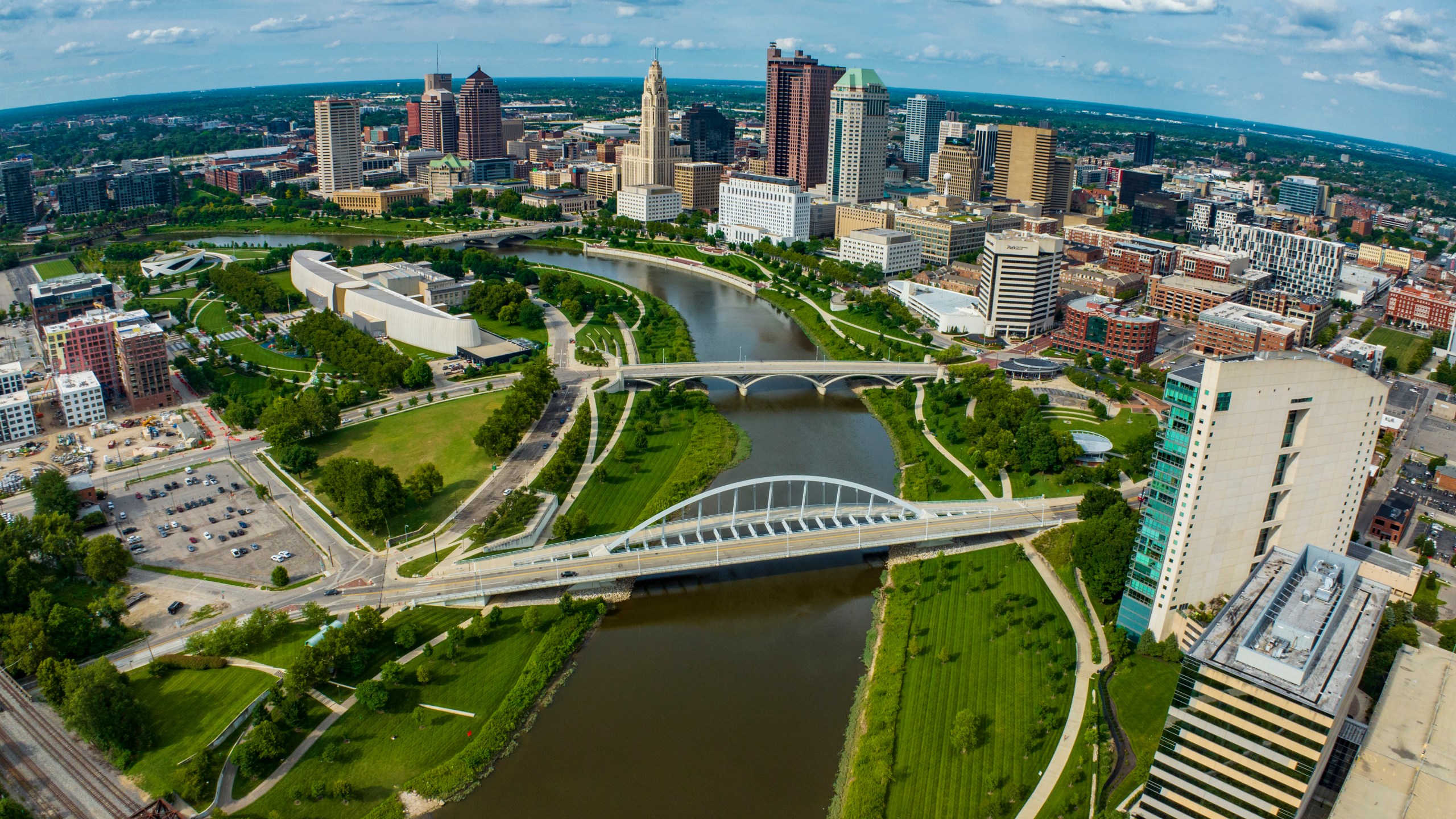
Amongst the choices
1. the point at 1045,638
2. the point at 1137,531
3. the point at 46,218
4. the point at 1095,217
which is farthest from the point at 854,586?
the point at 46,218

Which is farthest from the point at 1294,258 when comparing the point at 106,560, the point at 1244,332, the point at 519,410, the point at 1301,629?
the point at 106,560

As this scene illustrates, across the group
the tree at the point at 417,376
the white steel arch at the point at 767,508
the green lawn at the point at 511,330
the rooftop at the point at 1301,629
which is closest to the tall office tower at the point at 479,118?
the green lawn at the point at 511,330

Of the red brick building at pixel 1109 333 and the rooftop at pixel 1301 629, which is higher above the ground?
the rooftop at pixel 1301 629

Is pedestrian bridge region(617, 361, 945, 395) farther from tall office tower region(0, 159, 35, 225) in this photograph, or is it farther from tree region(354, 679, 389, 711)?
tall office tower region(0, 159, 35, 225)

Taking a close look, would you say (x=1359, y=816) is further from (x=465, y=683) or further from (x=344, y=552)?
(x=344, y=552)

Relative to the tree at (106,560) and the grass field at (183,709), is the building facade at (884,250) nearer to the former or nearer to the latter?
the tree at (106,560)

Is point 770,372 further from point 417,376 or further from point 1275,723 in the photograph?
point 1275,723

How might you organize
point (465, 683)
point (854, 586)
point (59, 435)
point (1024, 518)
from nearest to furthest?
1. point (465, 683)
2. point (854, 586)
3. point (1024, 518)
4. point (59, 435)
